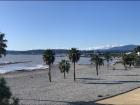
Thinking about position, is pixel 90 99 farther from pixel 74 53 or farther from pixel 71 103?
pixel 74 53

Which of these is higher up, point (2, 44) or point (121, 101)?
point (2, 44)

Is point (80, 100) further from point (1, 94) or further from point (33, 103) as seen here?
point (1, 94)

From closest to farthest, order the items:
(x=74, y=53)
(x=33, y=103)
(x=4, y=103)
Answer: (x=4, y=103) → (x=33, y=103) → (x=74, y=53)

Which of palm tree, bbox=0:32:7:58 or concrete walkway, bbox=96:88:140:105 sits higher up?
palm tree, bbox=0:32:7:58

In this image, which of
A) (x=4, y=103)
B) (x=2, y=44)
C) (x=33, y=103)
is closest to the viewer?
(x=4, y=103)

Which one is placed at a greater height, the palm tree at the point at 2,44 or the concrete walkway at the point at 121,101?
the palm tree at the point at 2,44

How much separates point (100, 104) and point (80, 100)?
5.96 m

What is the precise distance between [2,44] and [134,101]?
842 inches

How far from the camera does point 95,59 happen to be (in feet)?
427

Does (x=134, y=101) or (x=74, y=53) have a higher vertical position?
(x=74, y=53)

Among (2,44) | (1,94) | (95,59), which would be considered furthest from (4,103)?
(95,59)

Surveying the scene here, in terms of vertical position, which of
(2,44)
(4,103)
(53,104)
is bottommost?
(53,104)

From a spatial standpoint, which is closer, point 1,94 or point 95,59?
point 1,94

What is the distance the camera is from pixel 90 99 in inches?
2142
